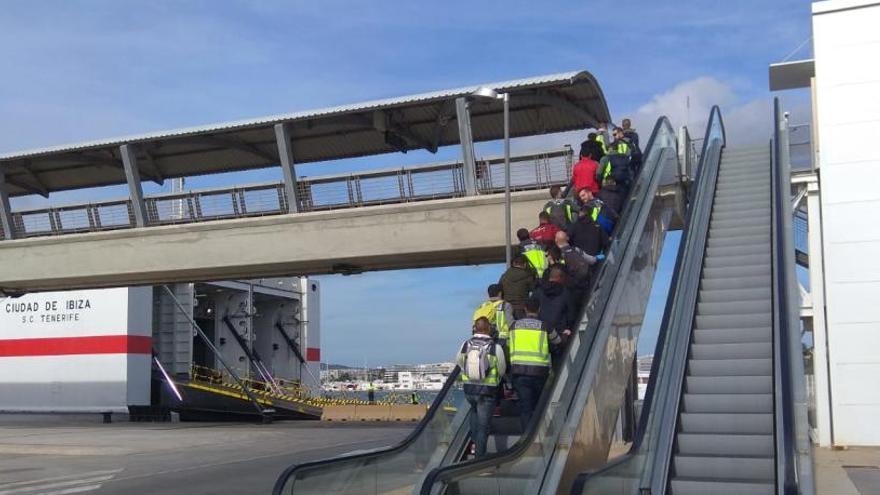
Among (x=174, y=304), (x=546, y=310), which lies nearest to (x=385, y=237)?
(x=546, y=310)

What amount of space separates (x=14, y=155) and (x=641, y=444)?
18.2 m

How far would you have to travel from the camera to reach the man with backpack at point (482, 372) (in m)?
8.62

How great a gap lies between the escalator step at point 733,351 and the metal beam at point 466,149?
754 centimetres

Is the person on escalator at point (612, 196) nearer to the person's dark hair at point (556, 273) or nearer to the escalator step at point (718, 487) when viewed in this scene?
the person's dark hair at point (556, 273)

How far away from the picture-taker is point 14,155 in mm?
20828

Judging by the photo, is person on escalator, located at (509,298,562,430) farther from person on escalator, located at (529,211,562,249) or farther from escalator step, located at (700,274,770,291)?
escalator step, located at (700,274,770,291)

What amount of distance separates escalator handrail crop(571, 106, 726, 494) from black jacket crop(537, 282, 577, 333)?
0.97 m

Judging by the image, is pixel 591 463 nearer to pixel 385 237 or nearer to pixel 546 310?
pixel 546 310

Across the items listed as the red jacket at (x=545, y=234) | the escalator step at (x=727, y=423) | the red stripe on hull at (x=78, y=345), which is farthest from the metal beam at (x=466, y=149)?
the red stripe on hull at (x=78, y=345)

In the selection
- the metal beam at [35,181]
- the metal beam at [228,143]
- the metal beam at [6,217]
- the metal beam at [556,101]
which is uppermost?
the metal beam at [556,101]

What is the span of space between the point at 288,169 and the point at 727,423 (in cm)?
1165

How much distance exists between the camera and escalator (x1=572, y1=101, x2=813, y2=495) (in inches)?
274

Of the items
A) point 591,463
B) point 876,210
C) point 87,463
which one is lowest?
point 87,463

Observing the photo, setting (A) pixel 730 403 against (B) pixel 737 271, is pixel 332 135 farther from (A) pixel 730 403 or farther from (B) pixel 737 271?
(A) pixel 730 403
